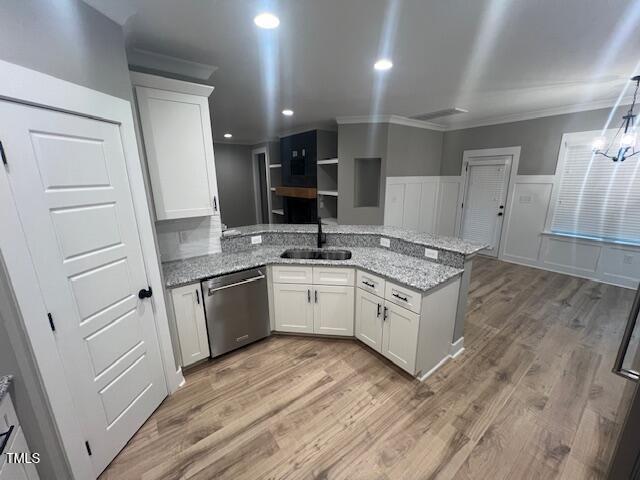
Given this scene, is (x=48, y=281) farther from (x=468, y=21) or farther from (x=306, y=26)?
(x=468, y=21)

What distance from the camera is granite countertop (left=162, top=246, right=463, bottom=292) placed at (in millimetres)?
2051

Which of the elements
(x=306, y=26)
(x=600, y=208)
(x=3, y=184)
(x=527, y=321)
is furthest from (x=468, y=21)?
(x=600, y=208)

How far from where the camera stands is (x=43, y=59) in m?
1.14

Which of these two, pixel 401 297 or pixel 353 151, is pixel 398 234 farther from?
pixel 353 151

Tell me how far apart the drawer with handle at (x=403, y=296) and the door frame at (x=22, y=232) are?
191 cm

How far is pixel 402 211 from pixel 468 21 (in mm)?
3395

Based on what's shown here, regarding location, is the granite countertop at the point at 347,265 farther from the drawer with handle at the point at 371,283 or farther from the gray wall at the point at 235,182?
the gray wall at the point at 235,182

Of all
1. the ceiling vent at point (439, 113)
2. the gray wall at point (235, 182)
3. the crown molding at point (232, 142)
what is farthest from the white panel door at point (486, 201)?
the gray wall at point (235, 182)

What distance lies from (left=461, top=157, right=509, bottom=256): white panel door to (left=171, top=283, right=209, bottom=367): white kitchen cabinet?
4.63m

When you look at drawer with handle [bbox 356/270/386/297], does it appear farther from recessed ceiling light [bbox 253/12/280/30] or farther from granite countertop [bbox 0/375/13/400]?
granite countertop [bbox 0/375/13/400]

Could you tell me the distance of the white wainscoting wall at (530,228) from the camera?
382 cm

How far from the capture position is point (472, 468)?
59.7 inches

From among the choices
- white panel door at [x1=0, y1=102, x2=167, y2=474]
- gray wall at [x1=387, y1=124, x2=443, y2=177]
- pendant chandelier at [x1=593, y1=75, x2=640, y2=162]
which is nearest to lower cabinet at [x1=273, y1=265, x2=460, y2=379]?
white panel door at [x1=0, y1=102, x2=167, y2=474]

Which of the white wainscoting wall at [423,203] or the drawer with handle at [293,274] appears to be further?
the white wainscoting wall at [423,203]
